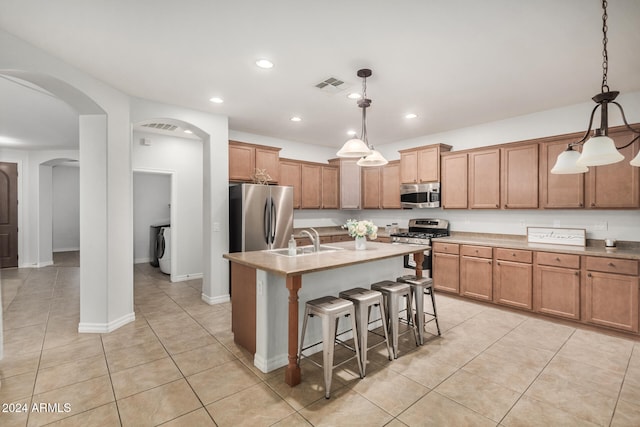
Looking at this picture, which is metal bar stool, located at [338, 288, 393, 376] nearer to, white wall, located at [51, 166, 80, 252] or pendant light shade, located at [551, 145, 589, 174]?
pendant light shade, located at [551, 145, 589, 174]

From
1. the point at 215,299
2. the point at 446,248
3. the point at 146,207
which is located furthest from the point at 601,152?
the point at 146,207

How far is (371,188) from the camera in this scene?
21.4ft

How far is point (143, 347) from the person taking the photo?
307 centimetres

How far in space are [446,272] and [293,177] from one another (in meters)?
3.27

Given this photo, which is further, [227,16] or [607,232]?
[607,232]

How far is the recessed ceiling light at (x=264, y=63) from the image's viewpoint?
2869 mm

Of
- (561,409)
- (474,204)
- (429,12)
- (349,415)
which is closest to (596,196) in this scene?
(474,204)

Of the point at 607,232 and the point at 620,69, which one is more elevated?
the point at 620,69

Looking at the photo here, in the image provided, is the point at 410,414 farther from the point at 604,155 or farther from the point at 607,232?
the point at 607,232

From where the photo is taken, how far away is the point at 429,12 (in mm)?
2168

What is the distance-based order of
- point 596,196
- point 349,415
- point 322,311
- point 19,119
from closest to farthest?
point 349,415 < point 322,311 < point 596,196 < point 19,119

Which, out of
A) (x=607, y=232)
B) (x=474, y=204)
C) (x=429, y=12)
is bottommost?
(x=607, y=232)

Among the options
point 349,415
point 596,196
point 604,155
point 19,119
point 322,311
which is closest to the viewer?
point 604,155

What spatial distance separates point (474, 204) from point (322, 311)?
11.7ft
